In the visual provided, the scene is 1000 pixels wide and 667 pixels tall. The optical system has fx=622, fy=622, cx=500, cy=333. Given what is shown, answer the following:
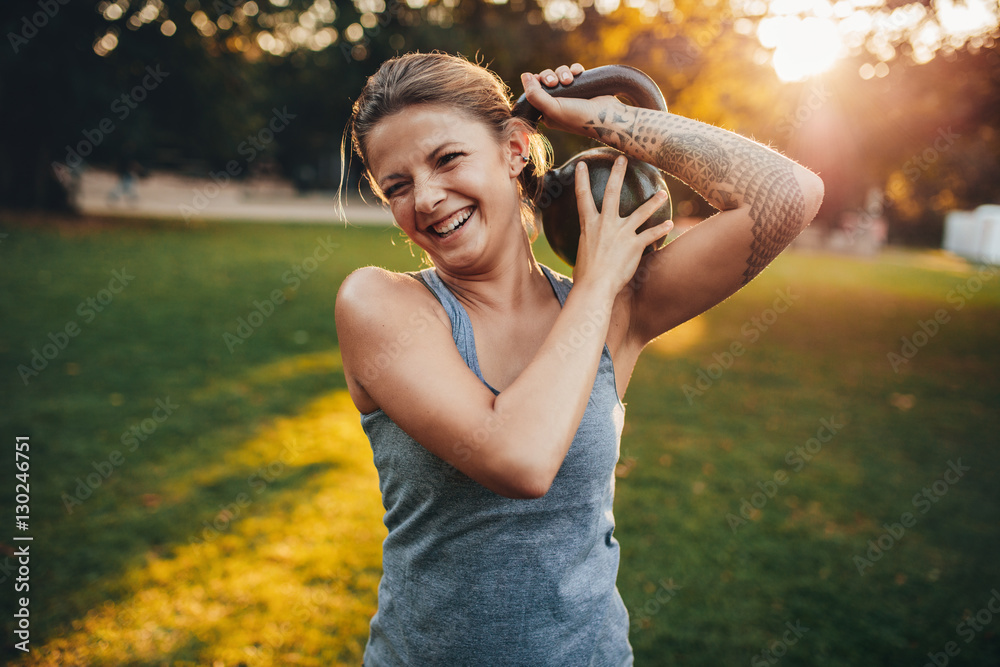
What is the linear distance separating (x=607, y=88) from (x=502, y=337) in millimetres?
768

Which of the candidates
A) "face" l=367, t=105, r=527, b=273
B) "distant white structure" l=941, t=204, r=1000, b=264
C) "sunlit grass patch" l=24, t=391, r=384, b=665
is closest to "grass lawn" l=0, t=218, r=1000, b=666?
"sunlit grass patch" l=24, t=391, r=384, b=665

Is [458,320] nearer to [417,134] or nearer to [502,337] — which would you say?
[502,337]

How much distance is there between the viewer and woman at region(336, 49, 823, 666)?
4.47 feet

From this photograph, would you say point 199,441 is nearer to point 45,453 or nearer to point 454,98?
point 45,453

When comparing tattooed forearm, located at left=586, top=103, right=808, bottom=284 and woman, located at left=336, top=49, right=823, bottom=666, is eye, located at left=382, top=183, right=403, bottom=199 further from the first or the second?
tattooed forearm, located at left=586, top=103, right=808, bottom=284

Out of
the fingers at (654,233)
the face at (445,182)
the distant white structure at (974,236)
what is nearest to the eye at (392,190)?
the face at (445,182)

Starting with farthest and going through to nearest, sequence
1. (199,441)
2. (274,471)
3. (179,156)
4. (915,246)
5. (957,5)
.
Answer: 1. (915,246)
2. (179,156)
3. (957,5)
4. (199,441)
5. (274,471)

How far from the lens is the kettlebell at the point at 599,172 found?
67.1 inches

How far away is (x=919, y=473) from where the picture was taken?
5645mm

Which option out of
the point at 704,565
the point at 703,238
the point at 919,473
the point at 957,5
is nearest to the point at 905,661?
the point at 704,565

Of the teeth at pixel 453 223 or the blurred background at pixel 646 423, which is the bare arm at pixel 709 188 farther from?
the blurred background at pixel 646 423

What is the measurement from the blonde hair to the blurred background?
275mm

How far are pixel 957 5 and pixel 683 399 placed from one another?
6527mm

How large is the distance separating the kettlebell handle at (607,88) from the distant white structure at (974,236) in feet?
129
